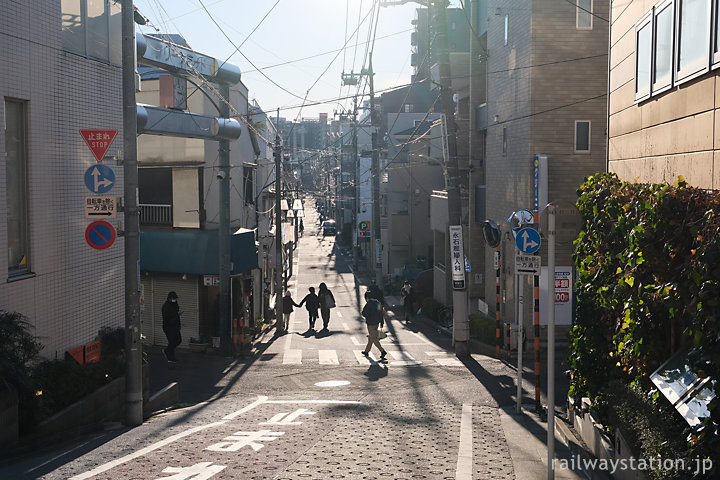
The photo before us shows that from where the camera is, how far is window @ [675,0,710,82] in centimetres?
739

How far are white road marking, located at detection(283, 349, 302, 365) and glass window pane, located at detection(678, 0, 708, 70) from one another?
14106 mm

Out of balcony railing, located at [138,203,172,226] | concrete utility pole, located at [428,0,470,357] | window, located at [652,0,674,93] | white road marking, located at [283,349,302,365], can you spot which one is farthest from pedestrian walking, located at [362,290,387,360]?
window, located at [652,0,674,93]

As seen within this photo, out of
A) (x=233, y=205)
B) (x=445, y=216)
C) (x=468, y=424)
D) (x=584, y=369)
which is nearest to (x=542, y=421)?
(x=468, y=424)

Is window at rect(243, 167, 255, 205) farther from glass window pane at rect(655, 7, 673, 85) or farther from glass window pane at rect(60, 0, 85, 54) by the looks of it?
glass window pane at rect(655, 7, 673, 85)

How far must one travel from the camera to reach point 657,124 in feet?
30.3

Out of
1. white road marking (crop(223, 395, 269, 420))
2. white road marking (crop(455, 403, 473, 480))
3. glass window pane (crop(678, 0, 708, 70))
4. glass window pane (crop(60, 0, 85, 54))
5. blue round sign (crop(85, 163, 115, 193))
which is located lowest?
white road marking (crop(223, 395, 269, 420))

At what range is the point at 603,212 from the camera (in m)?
9.69

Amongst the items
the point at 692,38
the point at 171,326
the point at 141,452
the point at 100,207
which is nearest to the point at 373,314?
the point at 171,326

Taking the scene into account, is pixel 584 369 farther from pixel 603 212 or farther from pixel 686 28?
pixel 686 28

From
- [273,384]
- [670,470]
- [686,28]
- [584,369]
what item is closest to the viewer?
[670,470]

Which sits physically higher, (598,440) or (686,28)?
(686,28)

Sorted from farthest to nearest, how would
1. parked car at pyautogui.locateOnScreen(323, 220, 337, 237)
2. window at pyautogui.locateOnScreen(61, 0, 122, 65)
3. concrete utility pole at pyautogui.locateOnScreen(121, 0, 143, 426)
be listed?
1. parked car at pyautogui.locateOnScreen(323, 220, 337, 237)
2. window at pyautogui.locateOnScreen(61, 0, 122, 65)
3. concrete utility pole at pyautogui.locateOnScreen(121, 0, 143, 426)

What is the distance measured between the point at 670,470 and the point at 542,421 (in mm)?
6035

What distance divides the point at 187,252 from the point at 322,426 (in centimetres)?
1450
